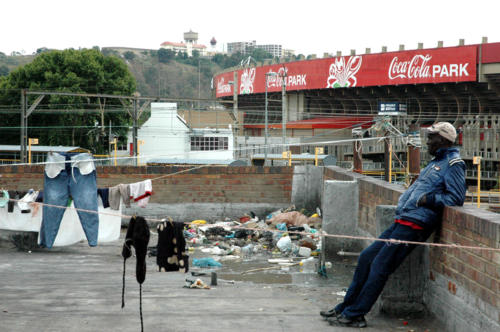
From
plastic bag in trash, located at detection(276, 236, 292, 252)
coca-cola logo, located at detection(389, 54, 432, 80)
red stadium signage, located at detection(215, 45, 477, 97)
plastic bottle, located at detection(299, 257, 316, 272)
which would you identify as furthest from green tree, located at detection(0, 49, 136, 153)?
plastic bottle, located at detection(299, 257, 316, 272)

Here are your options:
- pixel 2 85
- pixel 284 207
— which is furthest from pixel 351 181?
pixel 2 85

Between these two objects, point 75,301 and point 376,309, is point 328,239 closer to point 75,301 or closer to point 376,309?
point 376,309

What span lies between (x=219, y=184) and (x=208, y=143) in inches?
1749

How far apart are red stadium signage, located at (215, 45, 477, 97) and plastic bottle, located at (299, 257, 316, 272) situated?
3201 centimetres

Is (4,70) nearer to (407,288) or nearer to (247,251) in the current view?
(247,251)

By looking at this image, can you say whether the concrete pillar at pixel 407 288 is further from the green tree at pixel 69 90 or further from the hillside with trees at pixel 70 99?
the green tree at pixel 69 90

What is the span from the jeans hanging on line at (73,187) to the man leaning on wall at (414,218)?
5260mm

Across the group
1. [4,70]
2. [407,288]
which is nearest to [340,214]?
[407,288]

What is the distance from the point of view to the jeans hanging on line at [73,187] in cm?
1064

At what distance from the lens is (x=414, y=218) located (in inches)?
249

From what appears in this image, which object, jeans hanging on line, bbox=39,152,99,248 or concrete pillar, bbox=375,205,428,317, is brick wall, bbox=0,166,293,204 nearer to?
jeans hanging on line, bbox=39,152,99,248

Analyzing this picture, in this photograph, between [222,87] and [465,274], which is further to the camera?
[222,87]

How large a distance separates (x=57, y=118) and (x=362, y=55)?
27.1 metres

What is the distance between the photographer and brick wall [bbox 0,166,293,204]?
14969 mm
